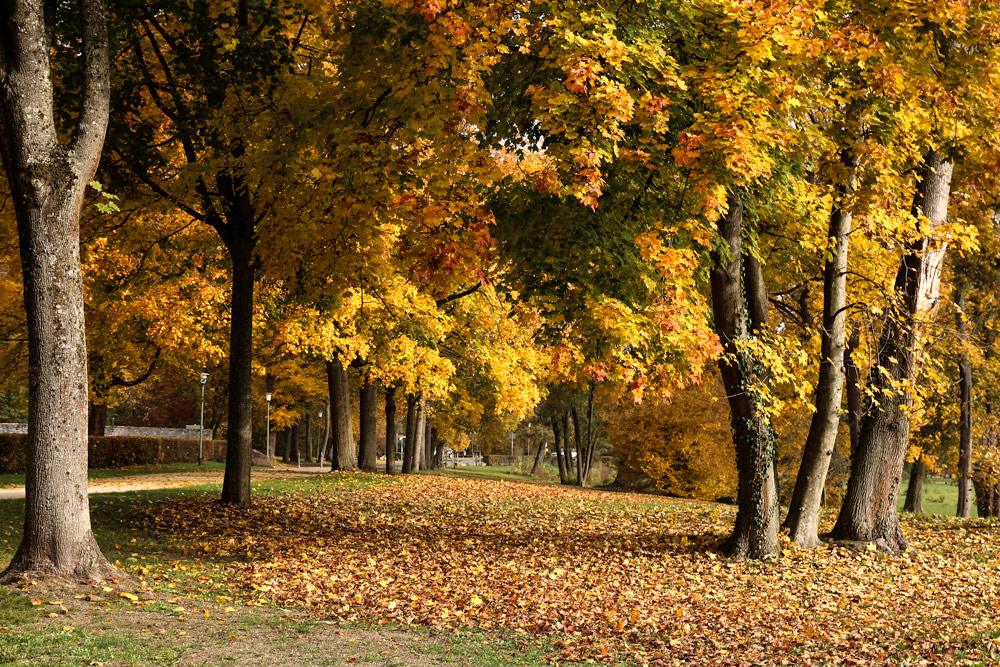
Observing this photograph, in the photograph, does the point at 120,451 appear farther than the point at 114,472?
Yes

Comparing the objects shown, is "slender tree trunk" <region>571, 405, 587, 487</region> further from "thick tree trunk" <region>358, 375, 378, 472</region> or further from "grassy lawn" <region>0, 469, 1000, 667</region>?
"grassy lawn" <region>0, 469, 1000, 667</region>

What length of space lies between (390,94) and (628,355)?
4016 mm

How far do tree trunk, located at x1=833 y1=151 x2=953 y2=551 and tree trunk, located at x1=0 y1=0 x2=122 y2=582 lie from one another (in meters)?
10.4

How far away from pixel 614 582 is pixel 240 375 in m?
7.09

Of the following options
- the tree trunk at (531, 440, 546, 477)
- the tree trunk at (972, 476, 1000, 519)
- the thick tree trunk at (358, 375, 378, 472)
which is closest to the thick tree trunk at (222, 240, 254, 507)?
the thick tree trunk at (358, 375, 378, 472)

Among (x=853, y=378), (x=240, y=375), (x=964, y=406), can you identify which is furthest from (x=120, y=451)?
(x=964, y=406)

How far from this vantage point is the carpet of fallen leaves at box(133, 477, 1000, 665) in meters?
6.77

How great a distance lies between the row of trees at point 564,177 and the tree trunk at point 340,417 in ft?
29.9

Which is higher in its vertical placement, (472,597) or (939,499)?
(472,597)

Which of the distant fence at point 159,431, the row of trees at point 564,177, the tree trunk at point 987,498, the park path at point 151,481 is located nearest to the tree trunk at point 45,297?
the row of trees at point 564,177

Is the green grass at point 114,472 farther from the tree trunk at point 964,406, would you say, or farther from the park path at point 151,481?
the tree trunk at point 964,406

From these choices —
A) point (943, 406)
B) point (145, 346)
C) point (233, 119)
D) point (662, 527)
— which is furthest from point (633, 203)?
point (145, 346)

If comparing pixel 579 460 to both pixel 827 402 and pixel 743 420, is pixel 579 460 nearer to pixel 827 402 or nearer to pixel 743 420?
pixel 827 402

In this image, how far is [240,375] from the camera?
13.2 metres
